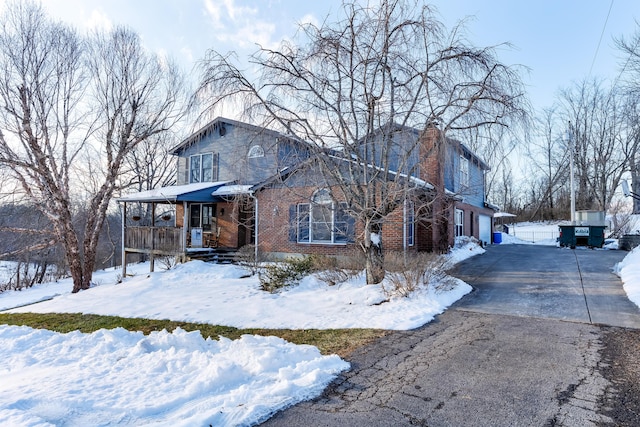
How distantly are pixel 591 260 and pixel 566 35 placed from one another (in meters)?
7.98

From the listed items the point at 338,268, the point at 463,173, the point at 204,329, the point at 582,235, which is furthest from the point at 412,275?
the point at 582,235

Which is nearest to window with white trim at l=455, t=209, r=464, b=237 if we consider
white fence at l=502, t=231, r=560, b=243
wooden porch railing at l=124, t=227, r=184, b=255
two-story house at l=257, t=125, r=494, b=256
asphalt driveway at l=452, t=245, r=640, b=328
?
two-story house at l=257, t=125, r=494, b=256

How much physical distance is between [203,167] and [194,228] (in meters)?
3.88

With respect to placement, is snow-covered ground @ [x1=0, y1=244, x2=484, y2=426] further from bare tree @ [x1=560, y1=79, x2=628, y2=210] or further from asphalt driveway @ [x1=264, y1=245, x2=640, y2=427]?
bare tree @ [x1=560, y1=79, x2=628, y2=210]

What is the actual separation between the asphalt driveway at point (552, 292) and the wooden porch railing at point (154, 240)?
10.7 meters

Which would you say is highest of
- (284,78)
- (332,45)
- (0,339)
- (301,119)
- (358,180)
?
(332,45)

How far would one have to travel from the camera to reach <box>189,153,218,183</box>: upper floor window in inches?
736

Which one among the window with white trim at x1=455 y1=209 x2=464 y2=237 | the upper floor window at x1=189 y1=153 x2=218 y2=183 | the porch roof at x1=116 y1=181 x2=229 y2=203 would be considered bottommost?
the window with white trim at x1=455 y1=209 x2=464 y2=237

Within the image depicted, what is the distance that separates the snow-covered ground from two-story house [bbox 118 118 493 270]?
2249mm

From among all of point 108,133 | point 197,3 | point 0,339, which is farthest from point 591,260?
point 108,133

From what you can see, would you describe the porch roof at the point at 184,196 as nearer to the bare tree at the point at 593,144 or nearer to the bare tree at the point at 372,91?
the bare tree at the point at 372,91

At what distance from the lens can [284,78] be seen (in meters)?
8.06

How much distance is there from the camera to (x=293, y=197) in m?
14.0

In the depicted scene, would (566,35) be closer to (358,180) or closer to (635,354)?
(358,180)
